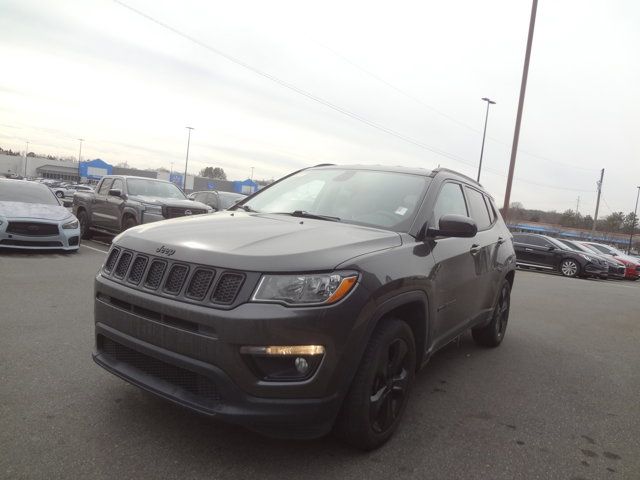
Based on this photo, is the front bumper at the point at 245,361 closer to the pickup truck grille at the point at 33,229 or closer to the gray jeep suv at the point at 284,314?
the gray jeep suv at the point at 284,314

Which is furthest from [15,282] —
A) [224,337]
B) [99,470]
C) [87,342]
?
[224,337]

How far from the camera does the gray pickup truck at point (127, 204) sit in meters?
10.7

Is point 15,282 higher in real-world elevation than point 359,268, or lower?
lower

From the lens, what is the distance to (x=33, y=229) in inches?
358

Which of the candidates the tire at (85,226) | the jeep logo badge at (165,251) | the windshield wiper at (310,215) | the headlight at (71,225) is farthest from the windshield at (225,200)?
the jeep logo badge at (165,251)

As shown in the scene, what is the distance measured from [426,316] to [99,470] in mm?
2009

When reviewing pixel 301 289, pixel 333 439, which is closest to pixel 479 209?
pixel 333 439

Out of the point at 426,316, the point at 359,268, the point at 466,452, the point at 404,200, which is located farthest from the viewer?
the point at 404,200

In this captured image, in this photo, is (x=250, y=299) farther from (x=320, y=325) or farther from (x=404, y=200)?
(x=404, y=200)

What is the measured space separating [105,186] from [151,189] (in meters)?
1.57

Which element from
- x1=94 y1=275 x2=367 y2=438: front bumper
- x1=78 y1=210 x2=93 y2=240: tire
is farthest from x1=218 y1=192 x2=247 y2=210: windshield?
x1=94 y1=275 x2=367 y2=438: front bumper

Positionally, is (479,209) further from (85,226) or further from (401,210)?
(85,226)

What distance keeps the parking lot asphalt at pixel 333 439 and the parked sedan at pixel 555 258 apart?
494 inches

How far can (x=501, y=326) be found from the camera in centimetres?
545
